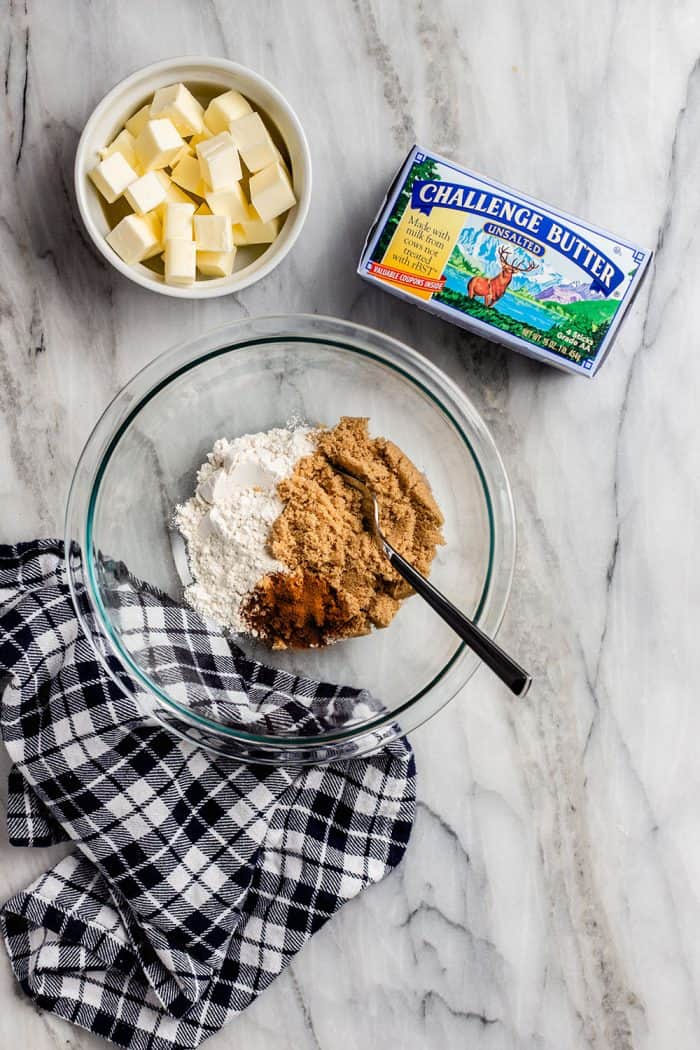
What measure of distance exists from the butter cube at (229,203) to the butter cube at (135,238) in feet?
0.26

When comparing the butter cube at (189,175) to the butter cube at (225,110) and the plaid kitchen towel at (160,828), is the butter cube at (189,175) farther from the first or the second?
the plaid kitchen towel at (160,828)

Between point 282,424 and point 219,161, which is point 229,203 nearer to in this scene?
point 219,161

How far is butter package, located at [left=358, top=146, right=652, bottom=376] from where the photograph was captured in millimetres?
1074

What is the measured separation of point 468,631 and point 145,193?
65 centimetres

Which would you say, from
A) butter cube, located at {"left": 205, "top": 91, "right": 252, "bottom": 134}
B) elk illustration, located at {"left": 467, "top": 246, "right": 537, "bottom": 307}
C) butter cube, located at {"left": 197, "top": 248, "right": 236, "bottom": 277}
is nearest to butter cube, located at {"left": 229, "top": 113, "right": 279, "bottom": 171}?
butter cube, located at {"left": 205, "top": 91, "right": 252, "bottom": 134}

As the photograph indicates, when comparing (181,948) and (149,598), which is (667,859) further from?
(149,598)

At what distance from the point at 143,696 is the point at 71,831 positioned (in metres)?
0.22

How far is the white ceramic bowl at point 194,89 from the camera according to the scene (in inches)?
42.5

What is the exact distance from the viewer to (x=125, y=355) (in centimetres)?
118

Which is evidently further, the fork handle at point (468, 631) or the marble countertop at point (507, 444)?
the marble countertop at point (507, 444)

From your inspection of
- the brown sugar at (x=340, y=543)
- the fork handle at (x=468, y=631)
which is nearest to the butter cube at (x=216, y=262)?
the brown sugar at (x=340, y=543)

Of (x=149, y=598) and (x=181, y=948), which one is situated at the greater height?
(x=149, y=598)

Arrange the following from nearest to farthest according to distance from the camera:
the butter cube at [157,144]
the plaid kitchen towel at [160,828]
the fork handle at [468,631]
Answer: the fork handle at [468,631] < the butter cube at [157,144] < the plaid kitchen towel at [160,828]

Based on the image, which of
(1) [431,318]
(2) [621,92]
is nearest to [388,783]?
(1) [431,318]
